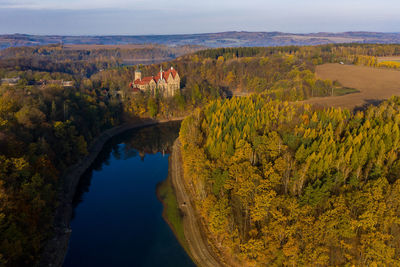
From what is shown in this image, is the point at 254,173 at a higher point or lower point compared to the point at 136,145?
higher

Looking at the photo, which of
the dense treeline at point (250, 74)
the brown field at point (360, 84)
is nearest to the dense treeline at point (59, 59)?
the dense treeline at point (250, 74)

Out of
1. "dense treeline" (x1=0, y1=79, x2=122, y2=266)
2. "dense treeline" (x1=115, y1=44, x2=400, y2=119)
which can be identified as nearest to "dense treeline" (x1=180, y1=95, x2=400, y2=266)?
"dense treeline" (x1=0, y1=79, x2=122, y2=266)

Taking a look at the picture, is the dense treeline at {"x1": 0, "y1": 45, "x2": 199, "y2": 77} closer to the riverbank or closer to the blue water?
the riverbank

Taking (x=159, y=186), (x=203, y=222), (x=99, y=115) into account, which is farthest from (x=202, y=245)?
(x=99, y=115)

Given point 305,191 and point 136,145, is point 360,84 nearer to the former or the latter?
point 305,191

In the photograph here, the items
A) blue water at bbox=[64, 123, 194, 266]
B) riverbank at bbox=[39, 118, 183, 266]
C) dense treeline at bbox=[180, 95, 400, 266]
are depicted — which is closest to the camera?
dense treeline at bbox=[180, 95, 400, 266]

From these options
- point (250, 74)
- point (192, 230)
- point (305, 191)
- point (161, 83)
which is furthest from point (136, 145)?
point (250, 74)
